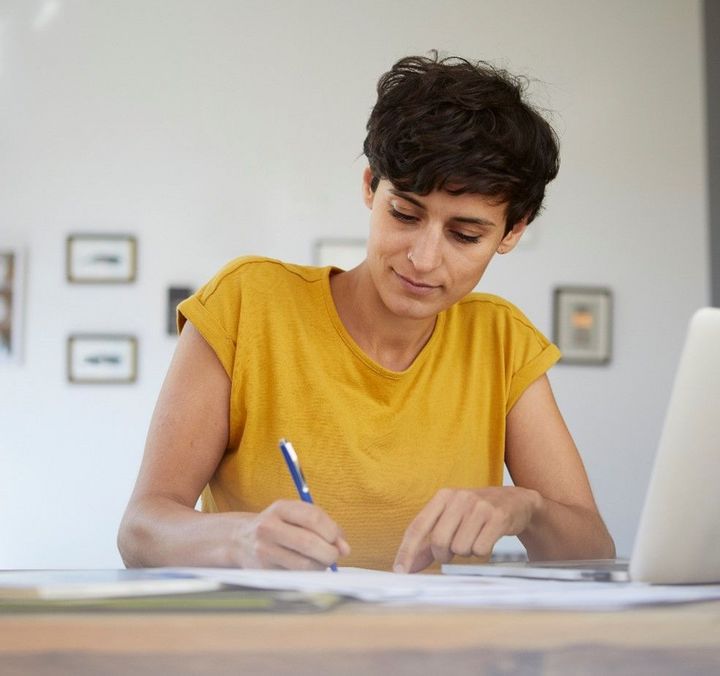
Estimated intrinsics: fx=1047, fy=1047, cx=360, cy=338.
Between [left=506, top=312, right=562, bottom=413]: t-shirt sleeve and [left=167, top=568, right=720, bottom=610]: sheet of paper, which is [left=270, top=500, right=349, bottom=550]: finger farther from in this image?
[left=506, top=312, right=562, bottom=413]: t-shirt sleeve

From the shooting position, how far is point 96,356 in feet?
13.7

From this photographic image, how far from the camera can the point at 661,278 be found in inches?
175

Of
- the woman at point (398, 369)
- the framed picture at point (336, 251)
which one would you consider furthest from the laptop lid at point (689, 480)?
the framed picture at point (336, 251)

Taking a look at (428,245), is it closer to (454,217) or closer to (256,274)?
(454,217)

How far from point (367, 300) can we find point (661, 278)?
321 centimetres

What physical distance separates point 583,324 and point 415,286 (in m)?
3.12

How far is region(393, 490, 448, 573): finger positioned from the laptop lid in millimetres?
317

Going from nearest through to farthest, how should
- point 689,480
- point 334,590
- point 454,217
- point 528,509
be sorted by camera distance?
point 334,590 < point 689,480 < point 528,509 < point 454,217

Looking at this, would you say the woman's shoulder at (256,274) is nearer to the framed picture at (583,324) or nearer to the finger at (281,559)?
the finger at (281,559)

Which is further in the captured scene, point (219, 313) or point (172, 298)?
point (172, 298)

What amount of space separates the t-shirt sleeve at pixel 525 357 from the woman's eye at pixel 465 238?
0.24 meters

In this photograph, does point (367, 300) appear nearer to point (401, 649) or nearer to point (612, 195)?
point (401, 649)

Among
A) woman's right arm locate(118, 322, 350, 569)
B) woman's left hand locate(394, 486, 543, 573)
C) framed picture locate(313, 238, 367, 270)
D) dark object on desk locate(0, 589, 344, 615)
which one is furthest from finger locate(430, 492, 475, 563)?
framed picture locate(313, 238, 367, 270)

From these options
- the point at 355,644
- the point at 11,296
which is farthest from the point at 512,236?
the point at 11,296
